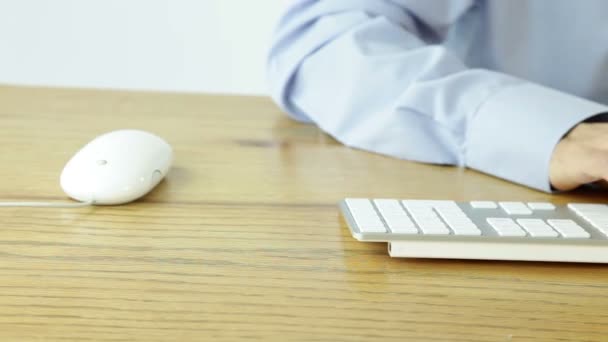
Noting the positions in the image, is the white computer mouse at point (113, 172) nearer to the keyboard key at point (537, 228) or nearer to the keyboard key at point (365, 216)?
the keyboard key at point (365, 216)

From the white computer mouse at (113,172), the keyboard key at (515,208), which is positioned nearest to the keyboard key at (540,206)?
the keyboard key at (515,208)

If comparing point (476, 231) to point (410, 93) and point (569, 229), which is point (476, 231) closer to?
point (569, 229)

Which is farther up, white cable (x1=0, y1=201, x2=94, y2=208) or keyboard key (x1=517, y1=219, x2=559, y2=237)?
white cable (x1=0, y1=201, x2=94, y2=208)

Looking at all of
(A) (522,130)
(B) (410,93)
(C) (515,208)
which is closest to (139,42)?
(B) (410,93)

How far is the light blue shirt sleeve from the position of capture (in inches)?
22.5

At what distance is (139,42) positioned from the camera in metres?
1.22

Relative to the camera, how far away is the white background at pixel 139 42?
1206mm

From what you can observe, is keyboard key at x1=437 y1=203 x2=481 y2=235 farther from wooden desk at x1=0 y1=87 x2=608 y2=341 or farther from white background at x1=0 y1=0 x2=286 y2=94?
white background at x1=0 y1=0 x2=286 y2=94

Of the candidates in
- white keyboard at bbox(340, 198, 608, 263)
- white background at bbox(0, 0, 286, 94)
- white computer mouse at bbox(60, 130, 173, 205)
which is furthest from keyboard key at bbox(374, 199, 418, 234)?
white background at bbox(0, 0, 286, 94)

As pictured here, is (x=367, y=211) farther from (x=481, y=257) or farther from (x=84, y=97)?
(x=84, y=97)

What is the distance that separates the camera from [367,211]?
1.37 feet

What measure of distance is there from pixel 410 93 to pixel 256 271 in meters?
0.32

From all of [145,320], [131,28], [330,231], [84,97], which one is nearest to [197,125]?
[84,97]

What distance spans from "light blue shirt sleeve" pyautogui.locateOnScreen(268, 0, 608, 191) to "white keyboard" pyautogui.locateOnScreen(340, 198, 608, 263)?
5.2 inches
